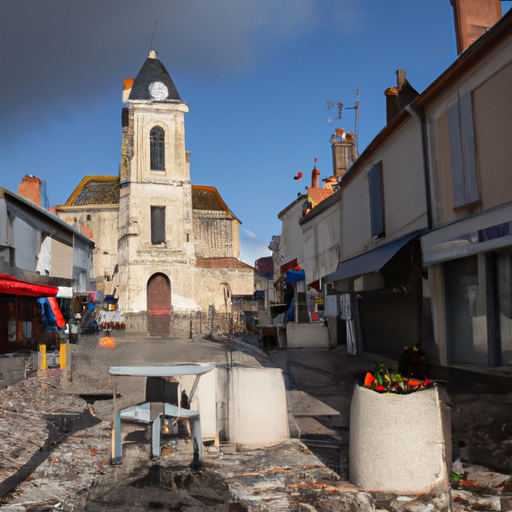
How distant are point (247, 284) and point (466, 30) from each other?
102 feet

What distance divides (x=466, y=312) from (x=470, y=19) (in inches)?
206

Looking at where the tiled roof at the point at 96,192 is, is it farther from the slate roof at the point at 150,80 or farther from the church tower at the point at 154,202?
the slate roof at the point at 150,80

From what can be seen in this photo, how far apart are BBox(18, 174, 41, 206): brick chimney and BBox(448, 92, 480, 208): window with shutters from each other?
24.9 m

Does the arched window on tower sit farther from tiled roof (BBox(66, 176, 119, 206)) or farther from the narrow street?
the narrow street

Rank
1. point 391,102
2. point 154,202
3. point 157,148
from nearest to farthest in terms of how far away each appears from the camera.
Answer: point 391,102 → point 154,202 → point 157,148

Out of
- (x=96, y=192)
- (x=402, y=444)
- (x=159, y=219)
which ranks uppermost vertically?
(x=96, y=192)

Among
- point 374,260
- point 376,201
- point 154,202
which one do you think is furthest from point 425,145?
point 154,202

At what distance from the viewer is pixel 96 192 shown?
50.6 metres

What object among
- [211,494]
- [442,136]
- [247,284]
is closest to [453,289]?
[442,136]

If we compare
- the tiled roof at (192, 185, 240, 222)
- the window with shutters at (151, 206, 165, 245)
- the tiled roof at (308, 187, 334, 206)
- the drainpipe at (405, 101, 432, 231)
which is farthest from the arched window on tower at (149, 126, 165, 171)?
the drainpipe at (405, 101, 432, 231)

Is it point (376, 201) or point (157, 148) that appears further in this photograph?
point (157, 148)

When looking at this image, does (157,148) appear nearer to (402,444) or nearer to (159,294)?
(159,294)

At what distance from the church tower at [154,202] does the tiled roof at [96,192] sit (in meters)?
12.5

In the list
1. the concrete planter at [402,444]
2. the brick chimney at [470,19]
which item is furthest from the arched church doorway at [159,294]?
the concrete planter at [402,444]
